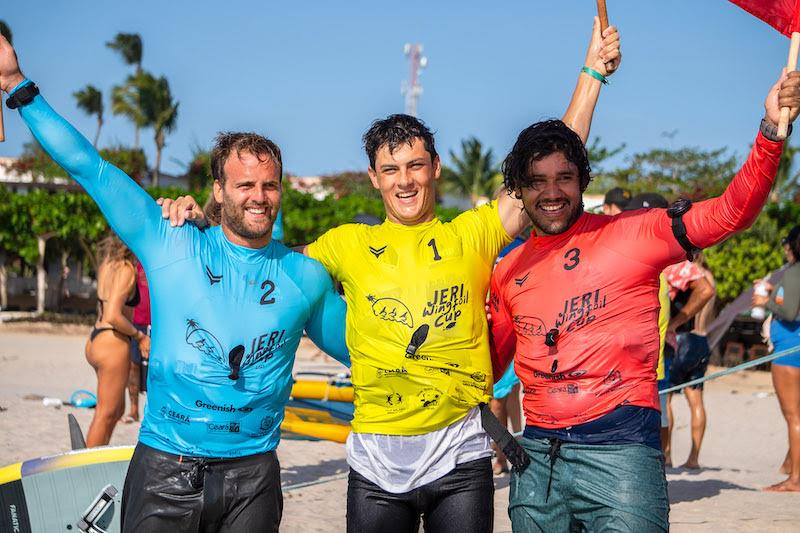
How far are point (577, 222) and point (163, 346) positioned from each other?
1736 mm

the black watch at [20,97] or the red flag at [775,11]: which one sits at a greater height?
the red flag at [775,11]

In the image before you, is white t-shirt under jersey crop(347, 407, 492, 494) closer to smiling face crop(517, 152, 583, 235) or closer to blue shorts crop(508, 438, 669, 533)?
blue shorts crop(508, 438, 669, 533)

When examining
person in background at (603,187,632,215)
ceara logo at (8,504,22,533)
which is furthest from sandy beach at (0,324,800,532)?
person in background at (603,187,632,215)

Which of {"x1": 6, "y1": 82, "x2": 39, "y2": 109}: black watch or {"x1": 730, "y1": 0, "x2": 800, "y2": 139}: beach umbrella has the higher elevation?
{"x1": 730, "y1": 0, "x2": 800, "y2": 139}: beach umbrella

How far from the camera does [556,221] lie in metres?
3.32

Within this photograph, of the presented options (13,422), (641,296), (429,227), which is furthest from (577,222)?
A: (13,422)

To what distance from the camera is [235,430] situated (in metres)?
3.36

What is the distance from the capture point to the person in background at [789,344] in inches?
284

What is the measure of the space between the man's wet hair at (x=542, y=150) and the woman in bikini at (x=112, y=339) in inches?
160

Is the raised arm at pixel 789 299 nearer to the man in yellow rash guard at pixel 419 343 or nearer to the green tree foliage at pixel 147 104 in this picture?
the man in yellow rash guard at pixel 419 343

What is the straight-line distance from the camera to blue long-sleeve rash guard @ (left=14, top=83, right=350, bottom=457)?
3.36 metres

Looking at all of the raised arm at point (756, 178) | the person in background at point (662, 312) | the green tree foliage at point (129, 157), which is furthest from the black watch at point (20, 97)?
the green tree foliage at point (129, 157)

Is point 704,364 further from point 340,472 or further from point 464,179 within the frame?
point 464,179

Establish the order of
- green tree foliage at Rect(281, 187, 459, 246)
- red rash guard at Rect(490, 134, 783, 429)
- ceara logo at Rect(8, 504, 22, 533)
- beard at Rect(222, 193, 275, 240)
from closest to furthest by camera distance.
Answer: red rash guard at Rect(490, 134, 783, 429) < beard at Rect(222, 193, 275, 240) < ceara logo at Rect(8, 504, 22, 533) < green tree foliage at Rect(281, 187, 459, 246)
